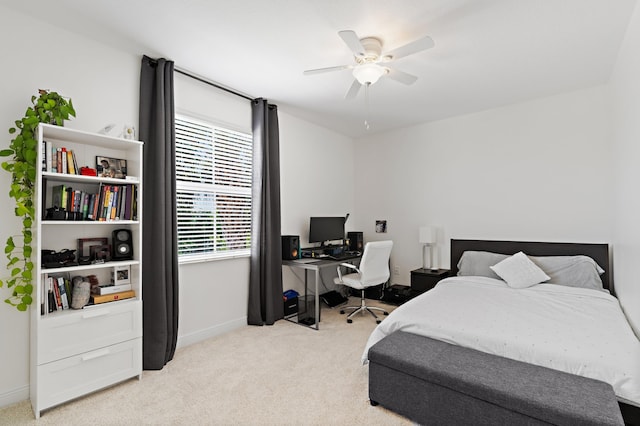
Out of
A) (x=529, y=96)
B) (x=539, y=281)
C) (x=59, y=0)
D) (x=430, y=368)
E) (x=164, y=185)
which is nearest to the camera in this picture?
(x=430, y=368)

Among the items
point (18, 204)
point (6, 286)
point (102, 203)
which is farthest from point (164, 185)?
point (6, 286)

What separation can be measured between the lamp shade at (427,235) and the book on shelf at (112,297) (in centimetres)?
349

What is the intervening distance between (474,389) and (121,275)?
2.56m

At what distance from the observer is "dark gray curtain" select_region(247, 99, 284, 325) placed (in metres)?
3.69

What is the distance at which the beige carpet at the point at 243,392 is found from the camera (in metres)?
1.98

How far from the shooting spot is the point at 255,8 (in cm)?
212

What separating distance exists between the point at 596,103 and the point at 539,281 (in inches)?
79.4

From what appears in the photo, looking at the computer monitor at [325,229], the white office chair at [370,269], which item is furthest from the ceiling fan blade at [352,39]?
the computer monitor at [325,229]

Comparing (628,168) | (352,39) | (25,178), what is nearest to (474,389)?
(628,168)

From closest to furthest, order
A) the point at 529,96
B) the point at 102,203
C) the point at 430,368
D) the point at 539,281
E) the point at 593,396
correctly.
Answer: the point at 593,396 < the point at 430,368 < the point at 102,203 < the point at 539,281 < the point at 529,96

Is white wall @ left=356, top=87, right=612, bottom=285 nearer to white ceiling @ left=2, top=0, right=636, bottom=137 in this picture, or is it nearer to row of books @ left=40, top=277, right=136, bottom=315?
white ceiling @ left=2, top=0, right=636, bottom=137

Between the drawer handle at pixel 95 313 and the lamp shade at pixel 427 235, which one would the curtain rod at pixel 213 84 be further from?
the lamp shade at pixel 427 235

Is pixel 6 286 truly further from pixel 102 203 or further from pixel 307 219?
pixel 307 219

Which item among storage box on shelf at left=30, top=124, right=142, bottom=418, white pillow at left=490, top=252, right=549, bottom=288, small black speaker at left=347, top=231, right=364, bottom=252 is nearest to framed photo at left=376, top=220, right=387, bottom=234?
small black speaker at left=347, top=231, right=364, bottom=252
